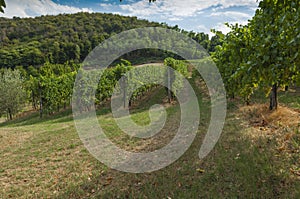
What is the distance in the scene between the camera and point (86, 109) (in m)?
26.6

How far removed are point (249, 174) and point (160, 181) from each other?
2.18 meters

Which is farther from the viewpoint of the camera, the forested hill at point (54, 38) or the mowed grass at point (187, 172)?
the forested hill at point (54, 38)

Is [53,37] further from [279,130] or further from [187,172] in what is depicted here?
[187,172]

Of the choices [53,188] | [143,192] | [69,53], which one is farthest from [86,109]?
[69,53]

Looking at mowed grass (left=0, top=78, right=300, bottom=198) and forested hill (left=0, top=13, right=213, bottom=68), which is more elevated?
forested hill (left=0, top=13, right=213, bottom=68)

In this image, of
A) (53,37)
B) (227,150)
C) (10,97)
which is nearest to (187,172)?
(227,150)

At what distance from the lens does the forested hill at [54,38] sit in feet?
224

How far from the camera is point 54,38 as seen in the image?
8762 cm

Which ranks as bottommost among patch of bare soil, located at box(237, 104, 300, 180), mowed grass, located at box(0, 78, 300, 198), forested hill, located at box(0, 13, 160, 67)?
mowed grass, located at box(0, 78, 300, 198)

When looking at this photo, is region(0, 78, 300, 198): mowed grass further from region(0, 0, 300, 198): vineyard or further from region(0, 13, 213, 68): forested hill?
region(0, 13, 213, 68): forested hill

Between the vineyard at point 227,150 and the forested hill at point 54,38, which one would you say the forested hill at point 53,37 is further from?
the vineyard at point 227,150

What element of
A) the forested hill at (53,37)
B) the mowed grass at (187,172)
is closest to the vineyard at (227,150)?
the mowed grass at (187,172)

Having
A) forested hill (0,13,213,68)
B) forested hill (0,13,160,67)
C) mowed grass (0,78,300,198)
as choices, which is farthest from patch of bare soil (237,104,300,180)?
forested hill (0,13,160,67)

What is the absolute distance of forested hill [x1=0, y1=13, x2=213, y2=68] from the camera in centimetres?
6812
